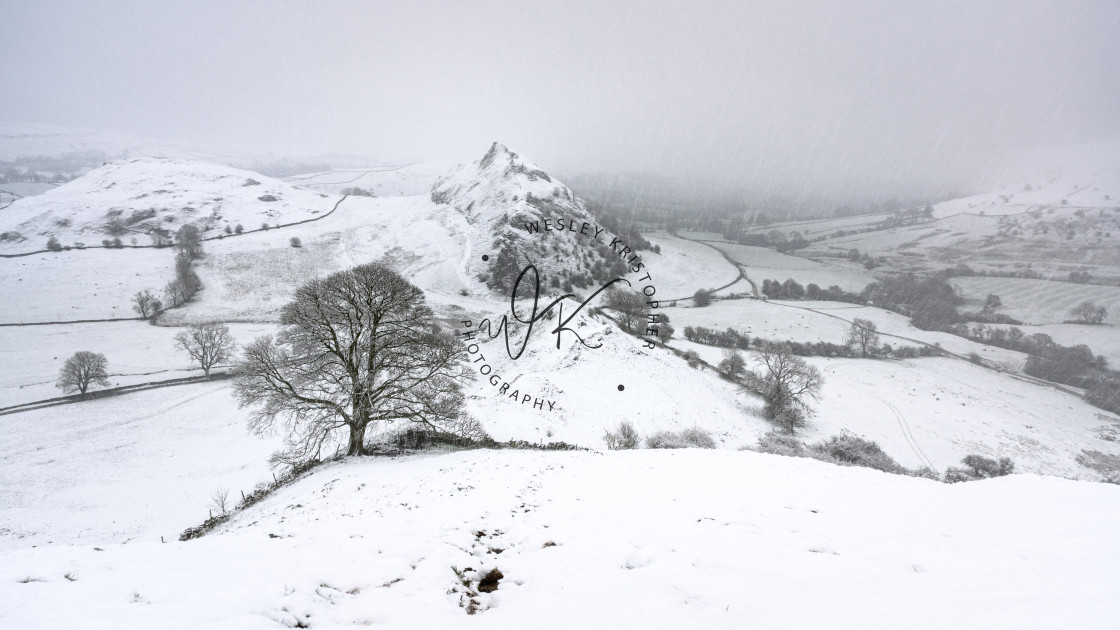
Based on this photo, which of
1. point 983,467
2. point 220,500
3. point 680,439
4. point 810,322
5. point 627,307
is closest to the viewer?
point 220,500

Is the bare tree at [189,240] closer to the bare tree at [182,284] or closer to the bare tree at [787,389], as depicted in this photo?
the bare tree at [182,284]

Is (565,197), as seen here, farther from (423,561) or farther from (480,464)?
(423,561)

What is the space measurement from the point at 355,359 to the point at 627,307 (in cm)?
3269

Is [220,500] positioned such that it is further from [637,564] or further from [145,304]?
[145,304]

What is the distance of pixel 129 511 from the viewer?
18.3 metres

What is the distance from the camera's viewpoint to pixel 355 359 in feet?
50.4

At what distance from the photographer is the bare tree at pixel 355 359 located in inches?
564

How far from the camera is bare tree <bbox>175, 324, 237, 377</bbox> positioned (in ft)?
127

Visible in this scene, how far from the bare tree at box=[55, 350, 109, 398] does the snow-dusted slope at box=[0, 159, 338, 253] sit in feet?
177

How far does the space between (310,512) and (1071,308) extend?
Answer: 338 ft

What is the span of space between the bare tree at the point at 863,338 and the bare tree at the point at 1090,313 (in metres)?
34.2

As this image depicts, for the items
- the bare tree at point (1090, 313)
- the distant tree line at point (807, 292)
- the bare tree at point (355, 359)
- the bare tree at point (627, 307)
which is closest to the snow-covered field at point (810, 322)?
the distant tree line at point (807, 292)

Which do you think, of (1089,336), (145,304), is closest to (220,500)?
(145,304)

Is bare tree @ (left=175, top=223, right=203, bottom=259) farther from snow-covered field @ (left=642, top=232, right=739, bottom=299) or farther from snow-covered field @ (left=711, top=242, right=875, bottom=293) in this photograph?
snow-covered field @ (left=711, top=242, right=875, bottom=293)
